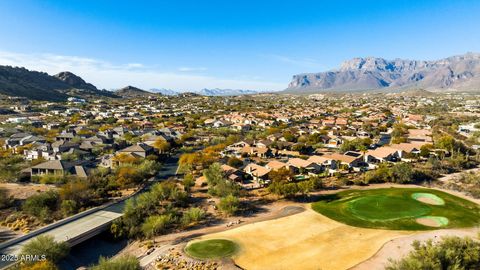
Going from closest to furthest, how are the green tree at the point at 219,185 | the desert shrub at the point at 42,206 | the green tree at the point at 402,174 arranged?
1. the desert shrub at the point at 42,206
2. the green tree at the point at 219,185
3. the green tree at the point at 402,174

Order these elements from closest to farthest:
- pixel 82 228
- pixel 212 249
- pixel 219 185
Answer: pixel 212 249
pixel 82 228
pixel 219 185

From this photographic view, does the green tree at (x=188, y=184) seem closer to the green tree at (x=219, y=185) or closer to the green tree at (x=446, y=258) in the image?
the green tree at (x=219, y=185)

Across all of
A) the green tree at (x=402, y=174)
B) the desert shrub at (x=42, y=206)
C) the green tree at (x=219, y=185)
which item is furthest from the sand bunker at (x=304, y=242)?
the green tree at (x=402, y=174)

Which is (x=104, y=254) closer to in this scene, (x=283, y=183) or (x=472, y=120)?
(x=283, y=183)

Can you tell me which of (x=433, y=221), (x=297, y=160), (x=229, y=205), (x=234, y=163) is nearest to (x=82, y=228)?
(x=229, y=205)

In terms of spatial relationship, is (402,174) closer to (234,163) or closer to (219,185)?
(234,163)

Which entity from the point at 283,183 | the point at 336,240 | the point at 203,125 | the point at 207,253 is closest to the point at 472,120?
the point at 203,125

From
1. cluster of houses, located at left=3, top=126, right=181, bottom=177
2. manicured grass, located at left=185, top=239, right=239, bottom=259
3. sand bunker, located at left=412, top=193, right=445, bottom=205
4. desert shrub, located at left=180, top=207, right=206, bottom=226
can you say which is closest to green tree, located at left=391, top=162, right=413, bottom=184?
sand bunker, located at left=412, top=193, right=445, bottom=205
